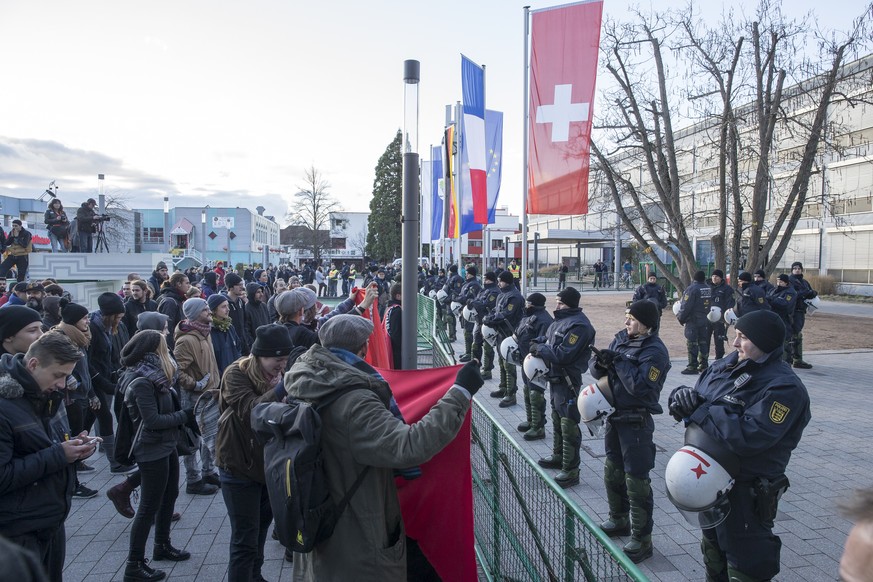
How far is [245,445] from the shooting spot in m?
3.54

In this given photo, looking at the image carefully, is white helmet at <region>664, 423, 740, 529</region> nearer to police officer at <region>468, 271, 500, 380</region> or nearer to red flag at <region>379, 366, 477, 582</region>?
red flag at <region>379, 366, 477, 582</region>

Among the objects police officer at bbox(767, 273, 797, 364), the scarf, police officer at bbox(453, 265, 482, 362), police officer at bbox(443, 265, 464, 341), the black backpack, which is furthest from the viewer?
police officer at bbox(443, 265, 464, 341)

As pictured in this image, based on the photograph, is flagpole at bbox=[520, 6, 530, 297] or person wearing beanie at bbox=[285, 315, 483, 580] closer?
person wearing beanie at bbox=[285, 315, 483, 580]

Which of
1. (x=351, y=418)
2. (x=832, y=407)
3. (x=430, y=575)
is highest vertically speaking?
(x=351, y=418)

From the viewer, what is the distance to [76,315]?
18.4ft

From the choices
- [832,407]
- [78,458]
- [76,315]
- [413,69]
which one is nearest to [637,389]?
[413,69]

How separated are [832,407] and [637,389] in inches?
264

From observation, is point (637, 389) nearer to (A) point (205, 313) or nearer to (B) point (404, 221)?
(B) point (404, 221)

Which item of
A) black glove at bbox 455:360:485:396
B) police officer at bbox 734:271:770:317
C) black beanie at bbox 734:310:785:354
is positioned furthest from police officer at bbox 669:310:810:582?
police officer at bbox 734:271:770:317

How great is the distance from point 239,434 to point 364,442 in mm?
1512

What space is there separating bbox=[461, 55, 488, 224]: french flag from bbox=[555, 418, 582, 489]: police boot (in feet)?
24.8

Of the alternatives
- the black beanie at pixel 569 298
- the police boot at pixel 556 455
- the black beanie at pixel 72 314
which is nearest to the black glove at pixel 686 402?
the black beanie at pixel 569 298

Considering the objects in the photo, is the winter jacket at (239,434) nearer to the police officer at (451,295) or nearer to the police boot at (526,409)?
the police boot at (526,409)

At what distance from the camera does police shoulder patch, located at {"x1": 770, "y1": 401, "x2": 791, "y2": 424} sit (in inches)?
127
